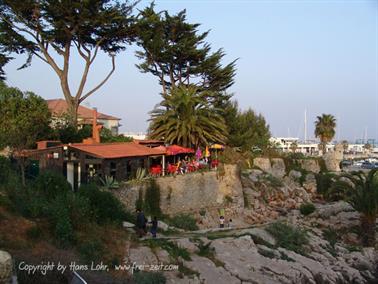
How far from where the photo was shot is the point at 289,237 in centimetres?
2492

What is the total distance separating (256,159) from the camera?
4419 centimetres

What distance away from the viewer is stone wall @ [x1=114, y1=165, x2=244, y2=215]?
1040 inches

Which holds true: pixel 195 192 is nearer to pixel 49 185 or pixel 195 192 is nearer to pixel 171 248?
pixel 171 248

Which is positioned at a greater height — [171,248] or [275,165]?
[275,165]

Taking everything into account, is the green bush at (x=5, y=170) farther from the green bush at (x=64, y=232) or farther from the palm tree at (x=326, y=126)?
the palm tree at (x=326, y=126)

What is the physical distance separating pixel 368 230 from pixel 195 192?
11.9 metres

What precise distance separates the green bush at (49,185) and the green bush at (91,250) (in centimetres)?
387

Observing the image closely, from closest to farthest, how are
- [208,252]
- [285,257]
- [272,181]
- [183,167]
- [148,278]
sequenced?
1. [148,278]
2. [208,252]
3. [285,257]
4. [183,167]
5. [272,181]

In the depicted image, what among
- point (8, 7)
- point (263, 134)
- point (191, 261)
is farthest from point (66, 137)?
point (263, 134)

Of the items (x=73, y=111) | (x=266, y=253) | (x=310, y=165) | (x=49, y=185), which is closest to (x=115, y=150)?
(x=49, y=185)

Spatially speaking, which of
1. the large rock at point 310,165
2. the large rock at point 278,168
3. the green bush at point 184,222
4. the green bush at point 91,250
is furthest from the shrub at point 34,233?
the large rock at point 310,165

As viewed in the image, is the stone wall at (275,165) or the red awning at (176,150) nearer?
the red awning at (176,150)

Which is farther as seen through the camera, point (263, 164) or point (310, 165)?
point (310, 165)

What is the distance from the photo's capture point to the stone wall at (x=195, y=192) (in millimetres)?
26406
